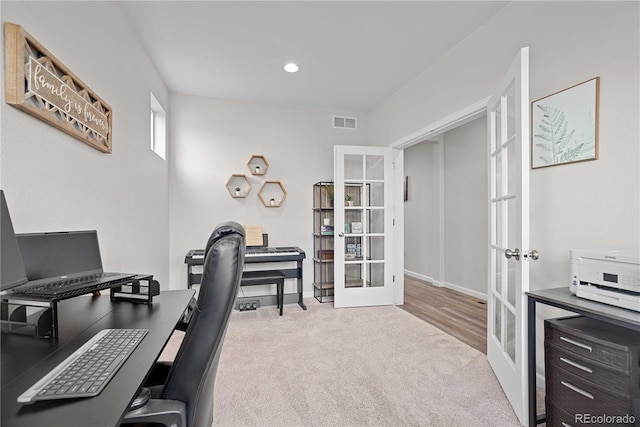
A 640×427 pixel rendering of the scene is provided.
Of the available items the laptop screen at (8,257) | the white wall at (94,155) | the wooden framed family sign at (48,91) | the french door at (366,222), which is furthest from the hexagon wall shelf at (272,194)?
the laptop screen at (8,257)

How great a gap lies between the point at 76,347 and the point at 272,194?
3.29m

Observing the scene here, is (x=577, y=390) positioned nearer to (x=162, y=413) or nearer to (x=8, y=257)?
(x=162, y=413)

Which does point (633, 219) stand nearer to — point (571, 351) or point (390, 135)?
point (571, 351)

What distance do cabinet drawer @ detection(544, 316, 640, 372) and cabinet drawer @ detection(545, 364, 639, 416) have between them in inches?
4.7

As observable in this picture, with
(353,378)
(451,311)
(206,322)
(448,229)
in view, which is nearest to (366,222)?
(451,311)

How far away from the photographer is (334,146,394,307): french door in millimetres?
3850

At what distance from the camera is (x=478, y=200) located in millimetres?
4258

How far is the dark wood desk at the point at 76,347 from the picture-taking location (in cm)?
59

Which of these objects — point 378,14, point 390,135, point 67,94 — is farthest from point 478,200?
point 67,94

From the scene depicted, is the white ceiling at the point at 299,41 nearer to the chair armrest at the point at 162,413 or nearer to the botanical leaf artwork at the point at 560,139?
the botanical leaf artwork at the point at 560,139

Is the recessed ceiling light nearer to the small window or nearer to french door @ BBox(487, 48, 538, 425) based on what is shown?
the small window

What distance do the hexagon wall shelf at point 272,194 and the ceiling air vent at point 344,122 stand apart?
1.25 m

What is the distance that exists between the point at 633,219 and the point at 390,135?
2731 mm

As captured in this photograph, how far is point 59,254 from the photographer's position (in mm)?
1353
